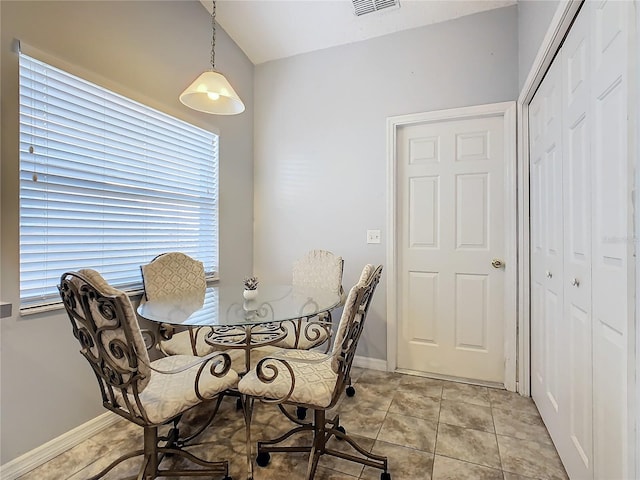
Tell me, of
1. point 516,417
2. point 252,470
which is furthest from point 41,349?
point 516,417

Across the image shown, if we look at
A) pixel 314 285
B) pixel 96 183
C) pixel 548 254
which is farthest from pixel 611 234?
pixel 96 183

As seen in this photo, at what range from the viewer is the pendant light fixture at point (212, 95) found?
184cm

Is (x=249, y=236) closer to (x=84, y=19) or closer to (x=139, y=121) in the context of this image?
(x=139, y=121)

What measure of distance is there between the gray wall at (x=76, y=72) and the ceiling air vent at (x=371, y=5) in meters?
1.23

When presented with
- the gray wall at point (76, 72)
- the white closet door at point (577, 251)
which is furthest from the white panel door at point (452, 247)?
the gray wall at point (76, 72)

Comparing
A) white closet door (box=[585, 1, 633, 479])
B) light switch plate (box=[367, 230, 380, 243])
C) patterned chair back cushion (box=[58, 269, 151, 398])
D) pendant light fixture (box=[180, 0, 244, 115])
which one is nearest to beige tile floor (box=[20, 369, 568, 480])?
white closet door (box=[585, 1, 633, 479])

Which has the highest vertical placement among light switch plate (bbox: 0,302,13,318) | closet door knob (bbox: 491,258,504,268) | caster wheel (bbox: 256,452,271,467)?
closet door knob (bbox: 491,258,504,268)

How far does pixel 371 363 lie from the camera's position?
288 centimetres

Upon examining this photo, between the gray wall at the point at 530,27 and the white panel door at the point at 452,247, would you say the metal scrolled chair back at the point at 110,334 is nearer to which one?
the white panel door at the point at 452,247

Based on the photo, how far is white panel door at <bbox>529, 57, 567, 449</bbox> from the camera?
5.56 ft

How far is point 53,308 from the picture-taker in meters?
1.76

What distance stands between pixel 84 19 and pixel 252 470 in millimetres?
2540

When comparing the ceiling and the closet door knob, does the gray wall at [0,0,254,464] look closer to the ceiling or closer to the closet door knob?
the ceiling

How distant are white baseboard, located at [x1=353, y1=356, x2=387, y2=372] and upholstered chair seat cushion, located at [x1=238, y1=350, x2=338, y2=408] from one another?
1369 millimetres
